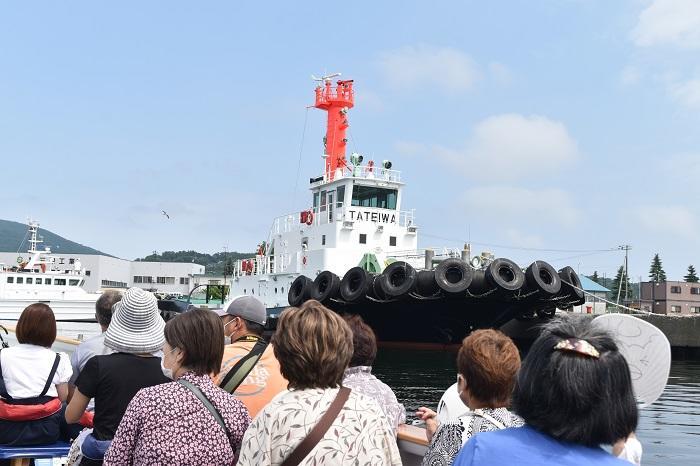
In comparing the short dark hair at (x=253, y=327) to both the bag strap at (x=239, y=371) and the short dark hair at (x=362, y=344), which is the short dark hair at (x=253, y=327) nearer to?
the bag strap at (x=239, y=371)

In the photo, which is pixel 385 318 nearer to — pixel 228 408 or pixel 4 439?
pixel 4 439

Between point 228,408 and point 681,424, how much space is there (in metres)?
11.2

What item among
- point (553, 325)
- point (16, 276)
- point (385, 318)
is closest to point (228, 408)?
point (553, 325)

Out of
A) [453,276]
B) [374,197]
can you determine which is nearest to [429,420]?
[453,276]

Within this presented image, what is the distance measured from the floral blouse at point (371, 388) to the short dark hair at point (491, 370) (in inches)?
34.1

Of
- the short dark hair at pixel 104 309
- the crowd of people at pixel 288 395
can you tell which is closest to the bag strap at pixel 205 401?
the crowd of people at pixel 288 395

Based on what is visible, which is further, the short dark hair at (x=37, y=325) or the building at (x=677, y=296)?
the building at (x=677, y=296)

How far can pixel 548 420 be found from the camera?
4.94ft

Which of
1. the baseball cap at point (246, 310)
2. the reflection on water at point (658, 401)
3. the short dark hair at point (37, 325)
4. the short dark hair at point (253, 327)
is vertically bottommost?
the reflection on water at point (658, 401)

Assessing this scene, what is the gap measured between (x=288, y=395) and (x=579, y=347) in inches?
42.9

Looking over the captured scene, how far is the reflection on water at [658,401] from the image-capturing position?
9867 millimetres

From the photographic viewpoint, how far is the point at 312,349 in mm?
2369

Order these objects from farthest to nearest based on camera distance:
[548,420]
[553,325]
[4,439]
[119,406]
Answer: [4,439]
[119,406]
[553,325]
[548,420]

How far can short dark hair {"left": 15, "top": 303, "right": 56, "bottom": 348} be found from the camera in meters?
4.07
